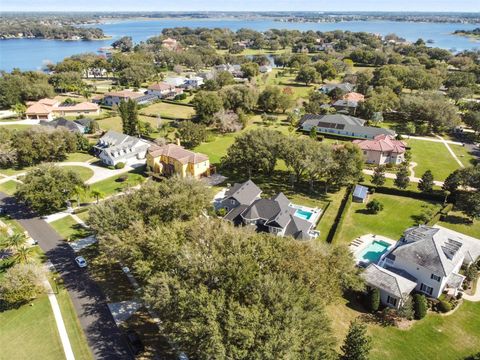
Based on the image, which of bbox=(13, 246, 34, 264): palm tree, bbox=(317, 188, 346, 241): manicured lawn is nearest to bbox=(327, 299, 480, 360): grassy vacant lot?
bbox=(317, 188, 346, 241): manicured lawn

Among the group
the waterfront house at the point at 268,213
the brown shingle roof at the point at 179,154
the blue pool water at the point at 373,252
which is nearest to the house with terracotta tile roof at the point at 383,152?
the waterfront house at the point at 268,213

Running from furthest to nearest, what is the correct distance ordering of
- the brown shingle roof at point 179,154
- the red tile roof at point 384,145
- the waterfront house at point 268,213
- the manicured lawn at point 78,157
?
the manicured lawn at point 78,157 < the red tile roof at point 384,145 < the brown shingle roof at point 179,154 < the waterfront house at point 268,213

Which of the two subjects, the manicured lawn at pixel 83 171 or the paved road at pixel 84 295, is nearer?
the paved road at pixel 84 295

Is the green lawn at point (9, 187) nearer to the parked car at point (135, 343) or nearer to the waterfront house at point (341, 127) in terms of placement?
the parked car at point (135, 343)

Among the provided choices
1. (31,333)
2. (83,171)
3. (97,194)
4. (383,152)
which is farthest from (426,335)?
(83,171)

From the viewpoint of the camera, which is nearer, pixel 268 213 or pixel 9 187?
pixel 268 213

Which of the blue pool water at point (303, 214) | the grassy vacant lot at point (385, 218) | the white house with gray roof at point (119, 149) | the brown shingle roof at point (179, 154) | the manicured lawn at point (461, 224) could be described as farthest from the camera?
the white house with gray roof at point (119, 149)

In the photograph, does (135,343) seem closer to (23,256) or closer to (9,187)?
(23,256)
